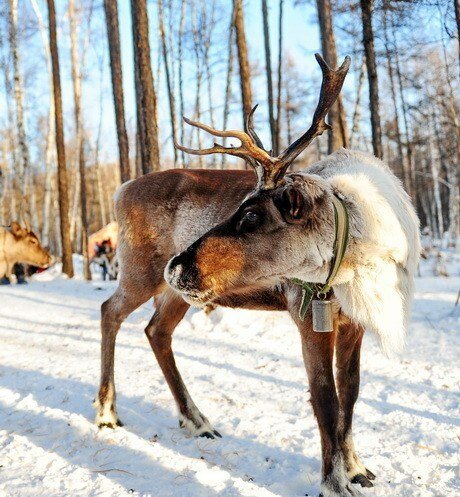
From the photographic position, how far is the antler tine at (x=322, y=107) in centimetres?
248

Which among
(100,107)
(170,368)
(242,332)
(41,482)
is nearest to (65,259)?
(242,332)

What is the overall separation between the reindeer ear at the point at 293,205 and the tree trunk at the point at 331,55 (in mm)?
6588

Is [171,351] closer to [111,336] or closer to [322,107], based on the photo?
[111,336]

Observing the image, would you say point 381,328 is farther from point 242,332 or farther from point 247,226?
point 242,332

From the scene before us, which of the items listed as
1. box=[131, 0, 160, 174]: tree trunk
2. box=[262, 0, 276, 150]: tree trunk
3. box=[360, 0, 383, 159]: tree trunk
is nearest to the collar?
box=[131, 0, 160, 174]: tree trunk

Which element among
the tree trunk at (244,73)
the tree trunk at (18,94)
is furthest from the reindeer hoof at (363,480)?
the tree trunk at (18,94)

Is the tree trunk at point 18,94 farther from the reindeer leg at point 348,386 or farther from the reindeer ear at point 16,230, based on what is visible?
the reindeer leg at point 348,386

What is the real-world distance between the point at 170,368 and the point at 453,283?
6.97 metres

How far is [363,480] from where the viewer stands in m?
2.64

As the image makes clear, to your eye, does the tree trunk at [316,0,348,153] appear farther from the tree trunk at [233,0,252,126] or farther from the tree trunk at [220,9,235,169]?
the tree trunk at [220,9,235,169]

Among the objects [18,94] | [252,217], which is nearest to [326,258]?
[252,217]

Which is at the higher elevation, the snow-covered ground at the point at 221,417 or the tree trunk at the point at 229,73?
the tree trunk at the point at 229,73

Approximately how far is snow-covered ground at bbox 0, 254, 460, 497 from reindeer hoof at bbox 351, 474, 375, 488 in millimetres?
40

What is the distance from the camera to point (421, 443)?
3.04 metres
